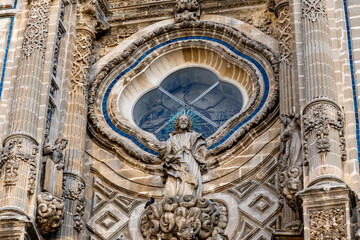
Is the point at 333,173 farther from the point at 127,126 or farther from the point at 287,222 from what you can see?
the point at 127,126

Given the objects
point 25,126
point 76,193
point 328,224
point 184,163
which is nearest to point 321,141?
point 328,224

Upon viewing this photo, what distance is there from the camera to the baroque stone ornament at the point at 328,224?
1723 centimetres

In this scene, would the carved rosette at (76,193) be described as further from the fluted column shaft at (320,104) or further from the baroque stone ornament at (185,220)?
the fluted column shaft at (320,104)

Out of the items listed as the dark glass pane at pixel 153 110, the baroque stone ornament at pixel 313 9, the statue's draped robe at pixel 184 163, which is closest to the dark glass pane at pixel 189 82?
the dark glass pane at pixel 153 110

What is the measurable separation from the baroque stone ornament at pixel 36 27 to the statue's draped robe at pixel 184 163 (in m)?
3.24

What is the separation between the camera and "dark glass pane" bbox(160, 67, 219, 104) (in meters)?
23.0

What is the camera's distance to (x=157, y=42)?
75.8 ft

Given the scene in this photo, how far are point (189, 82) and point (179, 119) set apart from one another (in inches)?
95.6

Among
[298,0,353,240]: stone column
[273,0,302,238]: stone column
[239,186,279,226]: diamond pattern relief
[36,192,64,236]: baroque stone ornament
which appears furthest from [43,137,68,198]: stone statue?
[298,0,353,240]: stone column

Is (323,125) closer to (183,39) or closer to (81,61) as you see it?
(183,39)

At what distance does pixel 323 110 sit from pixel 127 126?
183 inches

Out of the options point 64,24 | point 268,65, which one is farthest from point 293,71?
point 64,24

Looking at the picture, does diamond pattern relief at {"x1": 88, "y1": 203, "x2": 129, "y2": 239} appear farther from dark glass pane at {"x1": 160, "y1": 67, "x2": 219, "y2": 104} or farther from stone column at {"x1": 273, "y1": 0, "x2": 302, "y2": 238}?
dark glass pane at {"x1": 160, "y1": 67, "x2": 219, "y2": 104}

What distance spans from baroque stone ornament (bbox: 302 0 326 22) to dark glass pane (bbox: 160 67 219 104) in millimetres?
3166
